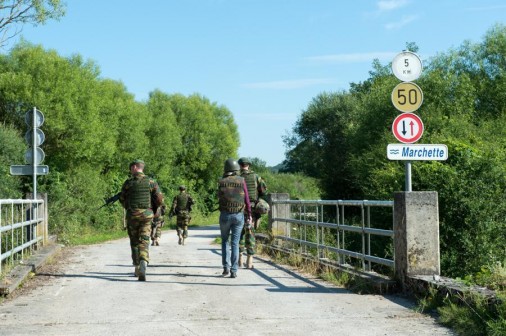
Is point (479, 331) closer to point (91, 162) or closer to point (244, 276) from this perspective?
point (244, 276)

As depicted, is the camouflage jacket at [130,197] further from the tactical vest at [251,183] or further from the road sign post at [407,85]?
the road sign post at [407,85]

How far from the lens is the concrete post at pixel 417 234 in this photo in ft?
30.0

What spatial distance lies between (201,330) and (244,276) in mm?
5035

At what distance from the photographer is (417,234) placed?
9211 millimetres

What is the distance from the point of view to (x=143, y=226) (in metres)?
11.6

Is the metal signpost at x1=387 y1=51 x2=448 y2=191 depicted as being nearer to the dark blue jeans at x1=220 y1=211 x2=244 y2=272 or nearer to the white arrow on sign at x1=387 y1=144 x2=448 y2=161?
the white arrow on sign at x1=387 y1=144 x2=448 y2=161

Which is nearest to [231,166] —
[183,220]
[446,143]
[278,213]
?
[278,213]

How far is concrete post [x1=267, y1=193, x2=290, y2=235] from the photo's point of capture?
16.7 m

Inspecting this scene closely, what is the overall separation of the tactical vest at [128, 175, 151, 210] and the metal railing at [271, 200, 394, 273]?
10.4ft

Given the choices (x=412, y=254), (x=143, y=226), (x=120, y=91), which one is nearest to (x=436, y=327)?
(x=412, y=254)

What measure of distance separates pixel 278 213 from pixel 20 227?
246 inches

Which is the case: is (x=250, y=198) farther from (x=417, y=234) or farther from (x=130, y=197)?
(x=417, y=234)

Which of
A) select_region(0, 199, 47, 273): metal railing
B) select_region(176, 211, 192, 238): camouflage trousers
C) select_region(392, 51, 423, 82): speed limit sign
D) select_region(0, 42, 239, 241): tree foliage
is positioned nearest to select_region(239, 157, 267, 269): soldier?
select_region(0, 199, 47, 273): metal railing

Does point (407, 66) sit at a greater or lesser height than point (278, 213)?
greater
